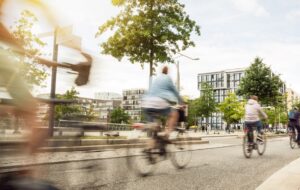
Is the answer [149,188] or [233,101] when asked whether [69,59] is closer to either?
[149,188]

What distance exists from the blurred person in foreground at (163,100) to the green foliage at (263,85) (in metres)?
31.3

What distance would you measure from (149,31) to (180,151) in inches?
450

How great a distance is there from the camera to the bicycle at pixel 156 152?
5785 millimetres

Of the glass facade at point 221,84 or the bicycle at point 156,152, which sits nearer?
the bicycle at point 156,152

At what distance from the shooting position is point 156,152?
19.8 feet

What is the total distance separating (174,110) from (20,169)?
16.4 ft

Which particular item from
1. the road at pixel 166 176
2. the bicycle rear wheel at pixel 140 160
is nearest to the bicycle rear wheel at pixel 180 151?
the road at pixel 166 176

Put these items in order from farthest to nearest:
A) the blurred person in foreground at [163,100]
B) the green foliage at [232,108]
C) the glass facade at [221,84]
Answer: the glass facade at [221,84], the green foliage at [232,108], the blurred person in foreground at [163,100]

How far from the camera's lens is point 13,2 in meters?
1.48

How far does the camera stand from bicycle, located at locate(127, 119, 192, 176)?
5.79 m

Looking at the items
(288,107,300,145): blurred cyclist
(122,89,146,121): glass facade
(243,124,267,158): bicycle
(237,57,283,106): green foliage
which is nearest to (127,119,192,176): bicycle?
(243,124,267,158): bicycle

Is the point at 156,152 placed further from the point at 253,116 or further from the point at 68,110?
the point at 253,116

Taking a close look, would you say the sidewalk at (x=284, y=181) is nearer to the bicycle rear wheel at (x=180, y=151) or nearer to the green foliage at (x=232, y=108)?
the bicycle rear wheel at (x=180, y=151)

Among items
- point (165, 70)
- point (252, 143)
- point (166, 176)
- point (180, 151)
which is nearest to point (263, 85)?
point (252, 143)
